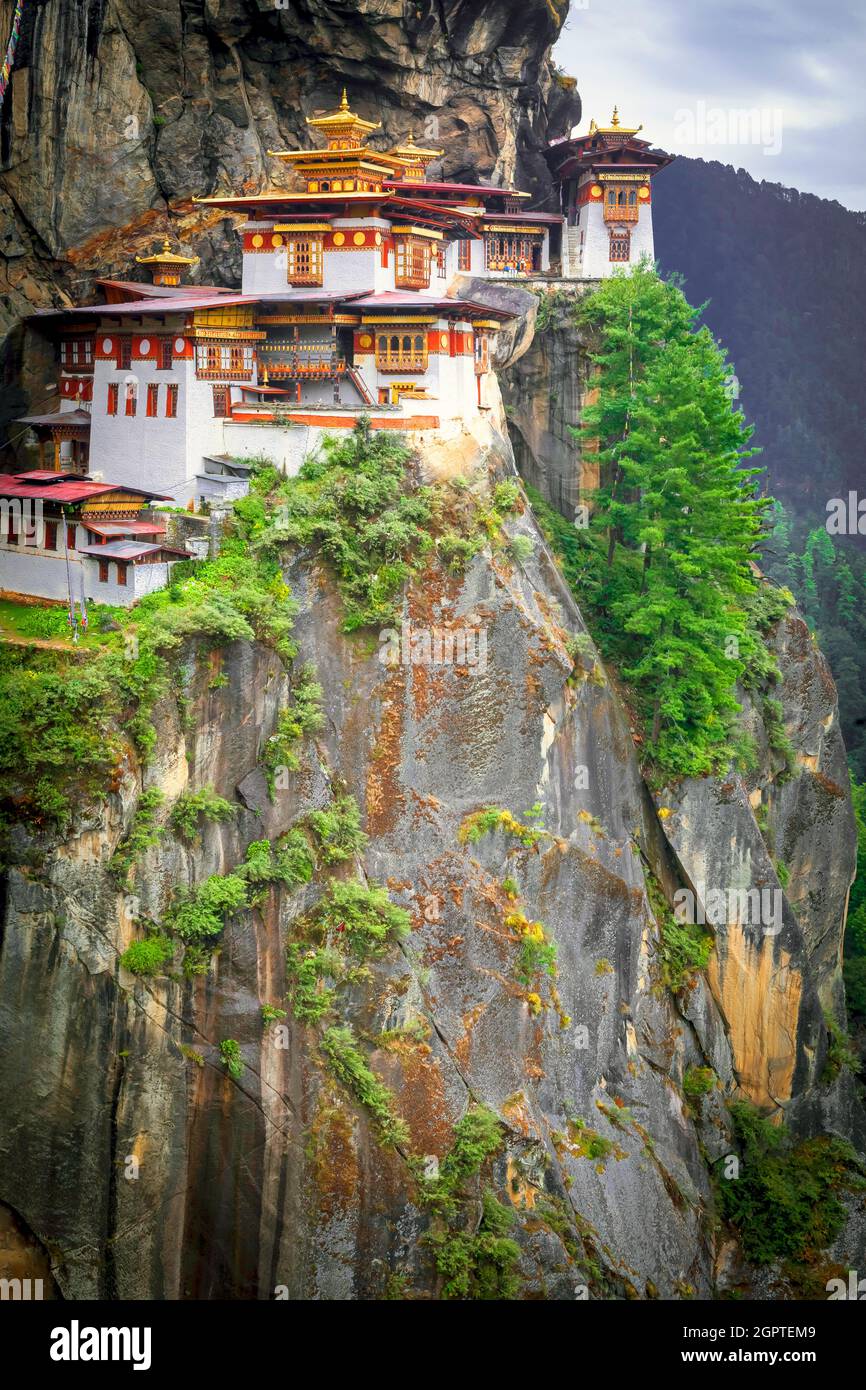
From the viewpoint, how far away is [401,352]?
4156 cm

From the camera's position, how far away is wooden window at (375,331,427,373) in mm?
41250

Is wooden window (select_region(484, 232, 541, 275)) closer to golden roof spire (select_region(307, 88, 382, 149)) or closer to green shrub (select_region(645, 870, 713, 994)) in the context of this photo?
golden roof spire (select_region(307, 88, 382, 149))

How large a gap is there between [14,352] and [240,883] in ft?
64.5

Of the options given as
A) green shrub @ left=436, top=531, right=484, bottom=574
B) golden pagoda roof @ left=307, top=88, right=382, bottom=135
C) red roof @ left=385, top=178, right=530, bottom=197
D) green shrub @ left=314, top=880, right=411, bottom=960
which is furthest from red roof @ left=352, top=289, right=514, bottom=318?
green shrub @ left=314, top=880, right=411, bottom=960

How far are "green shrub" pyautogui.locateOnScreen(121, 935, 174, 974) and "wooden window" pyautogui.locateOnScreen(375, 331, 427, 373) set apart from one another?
18.0 m

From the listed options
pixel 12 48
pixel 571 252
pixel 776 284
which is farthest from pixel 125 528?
pixel 776 284

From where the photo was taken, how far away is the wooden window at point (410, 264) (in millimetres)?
44062

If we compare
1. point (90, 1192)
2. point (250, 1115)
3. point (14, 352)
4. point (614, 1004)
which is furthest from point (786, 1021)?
point (14, 352)

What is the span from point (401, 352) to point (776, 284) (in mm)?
84800

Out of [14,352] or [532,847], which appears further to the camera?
[14,352]

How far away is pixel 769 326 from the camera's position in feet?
382

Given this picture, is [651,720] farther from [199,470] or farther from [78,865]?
[78,865]

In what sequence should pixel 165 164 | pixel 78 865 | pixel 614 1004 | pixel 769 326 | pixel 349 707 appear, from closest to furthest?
1. pixel 78 865
2. pixel 349 707
3. pixel 614 1004
4. pixel 165 164
5. pixel 769 326

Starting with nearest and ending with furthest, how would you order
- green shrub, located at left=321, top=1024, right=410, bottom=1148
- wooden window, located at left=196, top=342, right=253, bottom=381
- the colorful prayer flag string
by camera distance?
green shrub, located at left=321, top=1024, right=410, bottom=1148 → wooden window, located at left=196, top=342, right=253, bottom=381 → the colorful prayer flag string
